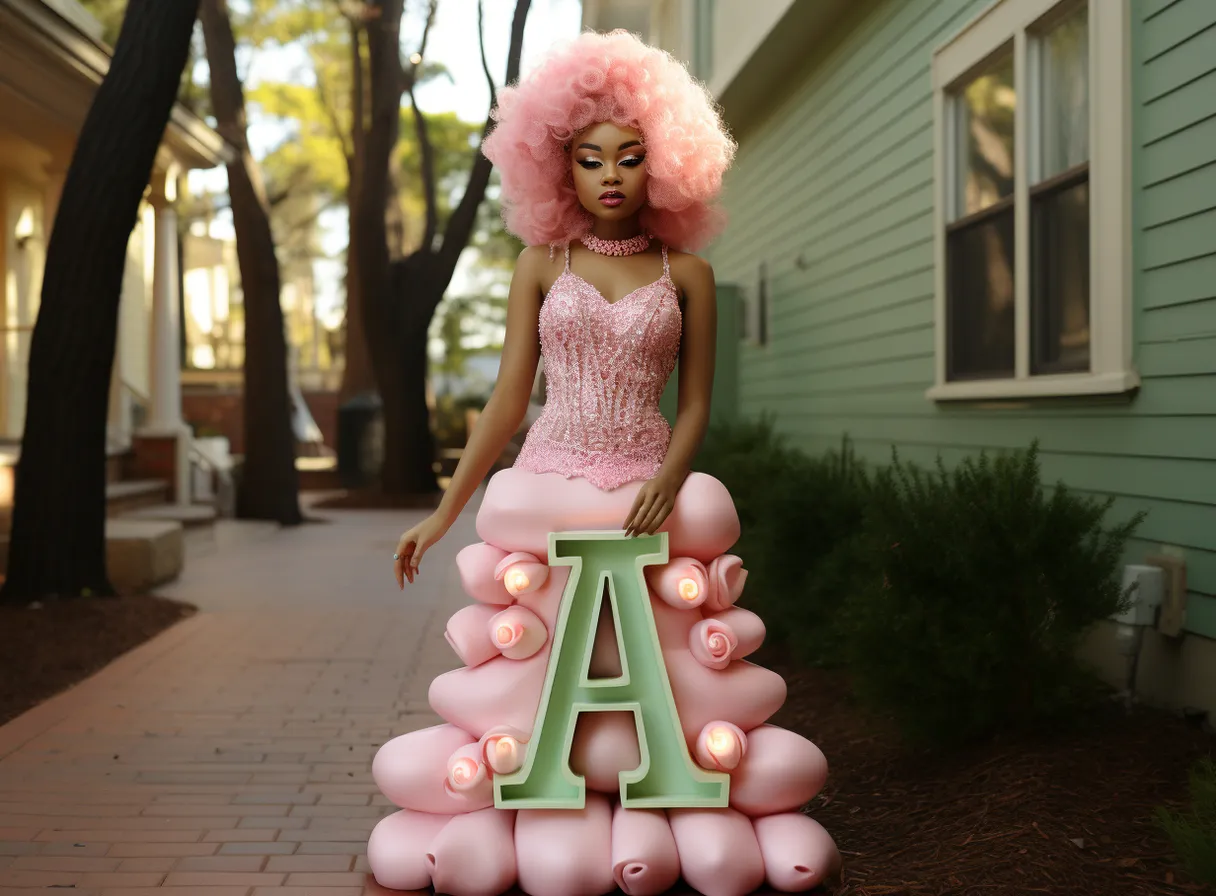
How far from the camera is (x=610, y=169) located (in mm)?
3598

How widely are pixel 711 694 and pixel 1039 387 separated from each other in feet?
9.87

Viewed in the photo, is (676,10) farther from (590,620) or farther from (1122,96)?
(590,620)

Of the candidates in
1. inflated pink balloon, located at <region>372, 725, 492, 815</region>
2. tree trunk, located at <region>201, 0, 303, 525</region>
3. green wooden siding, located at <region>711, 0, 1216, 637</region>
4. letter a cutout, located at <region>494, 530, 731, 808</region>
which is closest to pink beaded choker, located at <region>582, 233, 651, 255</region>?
letter a cutout, located at <region>494, 530, 731, 808</region>

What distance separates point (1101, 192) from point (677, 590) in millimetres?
2894

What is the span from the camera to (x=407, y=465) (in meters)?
19.2

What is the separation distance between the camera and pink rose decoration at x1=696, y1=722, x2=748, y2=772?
3.36 metres

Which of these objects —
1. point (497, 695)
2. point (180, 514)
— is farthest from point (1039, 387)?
point (180, 514)

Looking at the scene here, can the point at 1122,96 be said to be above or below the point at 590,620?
above

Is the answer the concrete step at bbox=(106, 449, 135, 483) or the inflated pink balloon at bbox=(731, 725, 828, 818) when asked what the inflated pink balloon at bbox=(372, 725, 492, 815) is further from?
the concrete step at bbox=(106, 449, 135, 483)

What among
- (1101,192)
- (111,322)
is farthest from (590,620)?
(111,322)

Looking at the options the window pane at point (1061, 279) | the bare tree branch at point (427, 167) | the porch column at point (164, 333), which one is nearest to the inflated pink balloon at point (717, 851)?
the window pane at point (1061, 279)

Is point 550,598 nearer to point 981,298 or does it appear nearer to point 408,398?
point 981,298

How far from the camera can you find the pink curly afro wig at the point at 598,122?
3.58 m

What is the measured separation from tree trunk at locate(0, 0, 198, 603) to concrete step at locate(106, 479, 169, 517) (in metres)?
4.21
